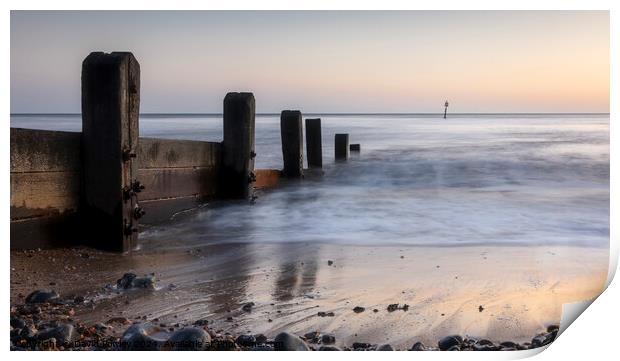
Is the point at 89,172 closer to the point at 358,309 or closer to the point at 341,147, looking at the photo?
the point at 358,309

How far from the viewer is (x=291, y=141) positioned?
9.15 m

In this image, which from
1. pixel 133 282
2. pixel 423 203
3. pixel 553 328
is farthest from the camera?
pixel 423 203

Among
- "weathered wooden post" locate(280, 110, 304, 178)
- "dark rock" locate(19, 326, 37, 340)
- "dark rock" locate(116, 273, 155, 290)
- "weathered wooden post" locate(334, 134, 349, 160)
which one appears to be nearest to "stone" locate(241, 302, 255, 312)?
"dark rock" locate(116, 273, 155, 290)

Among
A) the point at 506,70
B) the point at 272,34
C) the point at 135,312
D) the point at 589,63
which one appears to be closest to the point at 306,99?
the point at 272,34

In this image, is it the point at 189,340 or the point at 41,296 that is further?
the point at 41,296

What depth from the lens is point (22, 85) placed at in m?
3.87

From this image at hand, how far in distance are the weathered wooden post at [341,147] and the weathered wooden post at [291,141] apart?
3.74m

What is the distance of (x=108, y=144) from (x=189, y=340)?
1.72 meters

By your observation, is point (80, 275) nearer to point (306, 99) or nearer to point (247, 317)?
point (247, 317)

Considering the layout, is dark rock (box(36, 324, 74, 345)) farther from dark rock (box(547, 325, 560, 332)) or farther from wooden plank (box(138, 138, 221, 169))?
wooden plank (box(138, 138, 221, 169))

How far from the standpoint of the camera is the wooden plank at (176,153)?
5246 millimetres

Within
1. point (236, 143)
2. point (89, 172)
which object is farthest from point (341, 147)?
point (89, 172)

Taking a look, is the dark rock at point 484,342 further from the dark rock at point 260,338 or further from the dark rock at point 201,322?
the dark rock at point 201,322

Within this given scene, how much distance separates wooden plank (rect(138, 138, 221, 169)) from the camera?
17.2 feet
